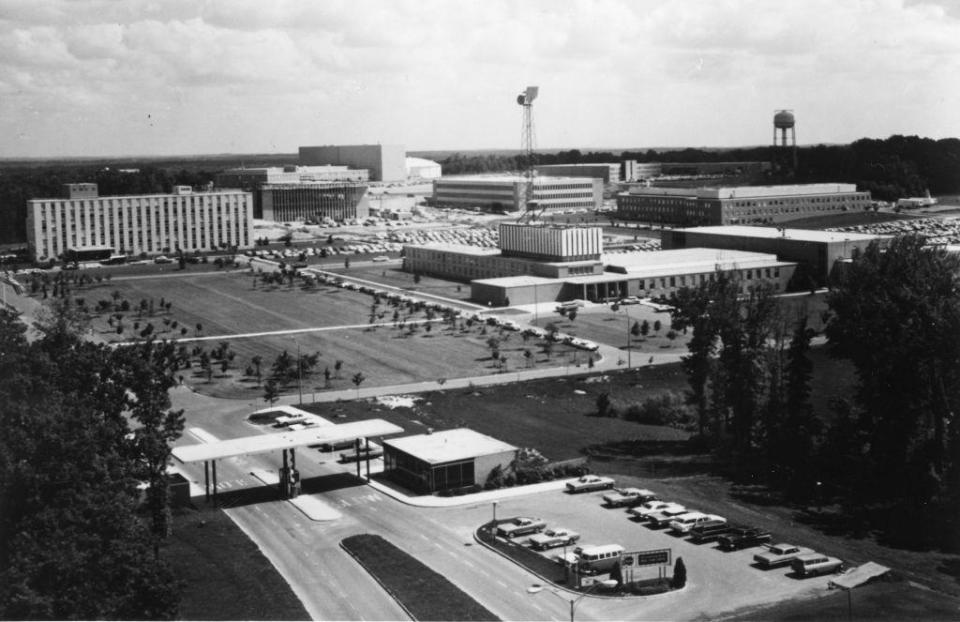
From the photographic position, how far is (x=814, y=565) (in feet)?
72.2

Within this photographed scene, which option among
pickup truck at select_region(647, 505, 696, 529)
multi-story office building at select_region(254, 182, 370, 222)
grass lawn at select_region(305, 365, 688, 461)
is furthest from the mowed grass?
multi-story office building at select_region(254, 182, 370, 222)

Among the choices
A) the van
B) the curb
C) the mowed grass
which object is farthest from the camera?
the mowed grass

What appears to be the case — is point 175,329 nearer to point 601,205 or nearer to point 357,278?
point 357,278

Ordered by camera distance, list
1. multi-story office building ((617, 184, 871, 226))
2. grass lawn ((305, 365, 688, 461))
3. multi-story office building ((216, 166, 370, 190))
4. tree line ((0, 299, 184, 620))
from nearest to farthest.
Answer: tree line ((0, 299, 184, 620)) < grass lawn ((305, 365, 688, 461)) < multi-story office building ((617, 184, 871, 226)) < multi-story office building ((216, 166, 370, 190))

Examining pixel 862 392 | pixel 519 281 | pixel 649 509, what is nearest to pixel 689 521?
pixel 649 509

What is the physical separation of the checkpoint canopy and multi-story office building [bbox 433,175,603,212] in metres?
86.5

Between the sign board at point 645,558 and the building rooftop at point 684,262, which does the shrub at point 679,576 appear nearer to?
the sign board at point 645,558

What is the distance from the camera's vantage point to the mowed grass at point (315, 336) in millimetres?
42750

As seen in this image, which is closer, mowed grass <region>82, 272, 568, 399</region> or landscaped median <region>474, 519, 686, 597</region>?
landscaped median <region>474, 519, 686, 597</region>

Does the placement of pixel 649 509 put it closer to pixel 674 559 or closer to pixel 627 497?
pixel 627 497

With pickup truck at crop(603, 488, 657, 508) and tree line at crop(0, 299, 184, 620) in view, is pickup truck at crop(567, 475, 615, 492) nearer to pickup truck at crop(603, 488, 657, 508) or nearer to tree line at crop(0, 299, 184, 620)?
pickup truck at crop(603, 488, 657, 508)

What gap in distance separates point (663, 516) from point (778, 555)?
3395mm

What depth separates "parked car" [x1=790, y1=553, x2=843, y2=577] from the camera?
2189 cm

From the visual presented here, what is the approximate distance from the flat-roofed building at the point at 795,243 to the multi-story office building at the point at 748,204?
19.5m
